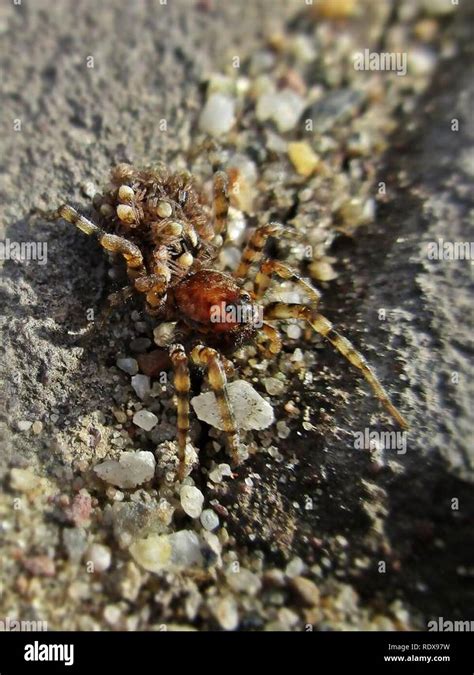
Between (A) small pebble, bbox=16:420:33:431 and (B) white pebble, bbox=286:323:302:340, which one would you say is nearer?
(A) small pebble, bbox=16:420:33:431

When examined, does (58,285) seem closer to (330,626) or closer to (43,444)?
(43,444)

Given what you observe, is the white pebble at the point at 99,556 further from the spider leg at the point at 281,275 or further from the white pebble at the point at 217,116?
the white pebble at the point at 217,116

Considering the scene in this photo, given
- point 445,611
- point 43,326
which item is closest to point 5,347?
point 43,326

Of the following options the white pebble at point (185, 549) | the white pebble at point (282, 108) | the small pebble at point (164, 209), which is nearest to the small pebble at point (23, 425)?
the white pebble at point (185, 549)

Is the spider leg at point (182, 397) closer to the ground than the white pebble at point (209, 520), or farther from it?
farther from it

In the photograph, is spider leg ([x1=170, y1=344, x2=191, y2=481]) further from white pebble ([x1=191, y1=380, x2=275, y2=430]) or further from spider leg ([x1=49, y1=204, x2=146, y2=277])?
spider leg ([x1=49, y1=204, x2=146, y2=277])

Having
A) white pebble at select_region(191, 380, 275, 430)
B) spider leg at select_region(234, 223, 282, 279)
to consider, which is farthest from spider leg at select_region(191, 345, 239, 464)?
spider leg at select_region(234, 223, 282, 279)
